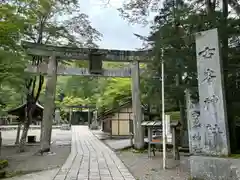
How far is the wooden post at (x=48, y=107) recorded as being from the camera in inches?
434

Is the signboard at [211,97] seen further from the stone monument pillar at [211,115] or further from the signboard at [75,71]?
the signboard at [75,71]

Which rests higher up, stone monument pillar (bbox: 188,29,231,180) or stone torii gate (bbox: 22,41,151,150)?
stone torii gate (bbox: 22,41,151,150)

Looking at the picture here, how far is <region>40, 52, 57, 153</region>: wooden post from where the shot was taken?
11.0 metres

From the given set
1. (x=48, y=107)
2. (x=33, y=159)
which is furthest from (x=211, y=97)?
(x=48, y=107)

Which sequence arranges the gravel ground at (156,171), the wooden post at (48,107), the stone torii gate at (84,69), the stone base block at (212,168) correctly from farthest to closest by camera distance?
the stone torii gate at (84,69) → the wooden post at (48,107) → the gravel ground at (156,171) → the stone base block at (212,168)

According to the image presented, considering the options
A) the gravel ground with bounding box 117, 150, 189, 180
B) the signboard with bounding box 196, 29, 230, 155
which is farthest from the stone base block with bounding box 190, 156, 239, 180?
the gravel ground with bounding box 117, 150, 189, 180

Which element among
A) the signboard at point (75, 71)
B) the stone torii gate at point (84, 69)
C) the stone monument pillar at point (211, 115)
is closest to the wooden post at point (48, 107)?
the stone torii gate at point (84, 69)

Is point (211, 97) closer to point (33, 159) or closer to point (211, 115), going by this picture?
point (211, 115)

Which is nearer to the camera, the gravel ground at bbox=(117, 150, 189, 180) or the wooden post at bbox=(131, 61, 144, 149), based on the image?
the gravel ground at bbox=(117, 150, 189, 180)

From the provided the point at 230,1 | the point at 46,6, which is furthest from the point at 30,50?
the point at 230,1

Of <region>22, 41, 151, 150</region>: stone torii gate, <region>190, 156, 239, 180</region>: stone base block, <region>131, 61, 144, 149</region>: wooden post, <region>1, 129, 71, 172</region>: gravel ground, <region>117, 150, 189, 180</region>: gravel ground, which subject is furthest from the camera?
<region>131, 61, 144, 149</region>: wooden post

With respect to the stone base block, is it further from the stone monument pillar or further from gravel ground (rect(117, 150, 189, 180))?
gravel ground (rect(117, 150, 189, 180))

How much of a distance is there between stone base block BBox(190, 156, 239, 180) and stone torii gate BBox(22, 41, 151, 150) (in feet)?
19.8

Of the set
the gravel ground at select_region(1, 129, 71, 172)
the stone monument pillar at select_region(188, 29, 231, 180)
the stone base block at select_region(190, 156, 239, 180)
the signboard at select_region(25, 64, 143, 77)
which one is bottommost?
the gravel ground at select_region(1, 129, 71, 172)
